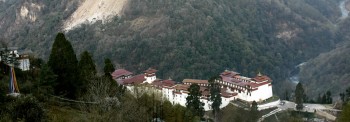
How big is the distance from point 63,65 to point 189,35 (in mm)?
66522

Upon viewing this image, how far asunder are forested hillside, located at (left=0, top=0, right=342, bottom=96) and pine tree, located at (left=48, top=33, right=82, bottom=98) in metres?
50.3

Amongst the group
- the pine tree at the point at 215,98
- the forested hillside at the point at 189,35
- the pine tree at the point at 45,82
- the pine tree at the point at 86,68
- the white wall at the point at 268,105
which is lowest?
the white wall at the point at 268,105

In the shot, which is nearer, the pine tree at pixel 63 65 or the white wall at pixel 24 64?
the pine tree at pixel 63 65

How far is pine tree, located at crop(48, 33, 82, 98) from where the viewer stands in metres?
22.8

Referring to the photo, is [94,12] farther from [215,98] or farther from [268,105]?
[215,98]

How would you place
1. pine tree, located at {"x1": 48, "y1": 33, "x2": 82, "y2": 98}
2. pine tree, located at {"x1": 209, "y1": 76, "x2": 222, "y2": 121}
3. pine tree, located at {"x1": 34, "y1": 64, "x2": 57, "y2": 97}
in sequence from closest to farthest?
pine tree, located at {"x1": 34, "y1": 64, "x2": 57, "y2": 97}
pine tree, located at {"x1": 48, "y1": 33, "x2": 82, "y2": 98}
pine tree, located at {"x1": 209, "y1": 76, "x2": 222, "y2": 121}

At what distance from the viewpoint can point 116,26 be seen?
306ft

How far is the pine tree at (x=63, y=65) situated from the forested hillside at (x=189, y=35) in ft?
165

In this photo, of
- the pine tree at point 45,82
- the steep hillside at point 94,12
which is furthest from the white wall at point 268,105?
the steep hillside at point 94,12

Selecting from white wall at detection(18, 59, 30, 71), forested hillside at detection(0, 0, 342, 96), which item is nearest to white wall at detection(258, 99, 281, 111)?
white wall at detection(18, 59, 30, 71)

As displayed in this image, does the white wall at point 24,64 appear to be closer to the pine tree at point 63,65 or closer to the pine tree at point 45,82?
the pine tree at point 63,65

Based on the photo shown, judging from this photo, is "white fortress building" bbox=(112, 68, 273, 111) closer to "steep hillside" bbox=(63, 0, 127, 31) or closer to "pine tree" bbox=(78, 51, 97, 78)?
"pine tree" bbox=(78, 51, 97, 78)

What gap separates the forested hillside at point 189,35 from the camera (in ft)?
270

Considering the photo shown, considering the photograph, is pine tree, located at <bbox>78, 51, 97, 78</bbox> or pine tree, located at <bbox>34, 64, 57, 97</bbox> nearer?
pine tree, located at <bbox>34, 64, 57, 97</bbox>
